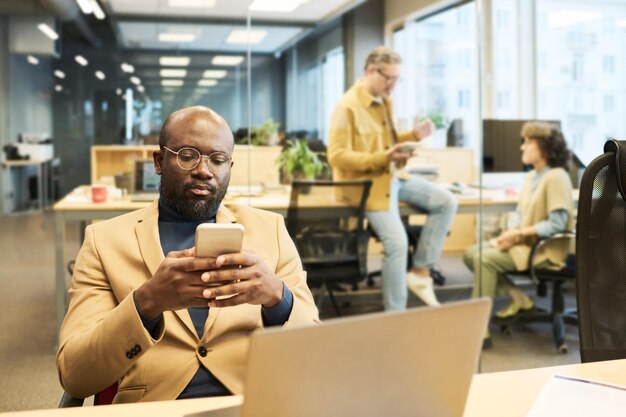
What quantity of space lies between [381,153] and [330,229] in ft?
1.64

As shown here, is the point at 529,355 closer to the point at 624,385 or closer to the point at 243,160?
the point at 243,160

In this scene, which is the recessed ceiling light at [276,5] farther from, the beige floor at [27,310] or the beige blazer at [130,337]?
the beige blazer at [130,337]

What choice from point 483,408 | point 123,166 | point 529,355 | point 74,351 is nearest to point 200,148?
point 74,351

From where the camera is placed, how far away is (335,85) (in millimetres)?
4480

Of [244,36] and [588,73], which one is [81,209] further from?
[588,73]

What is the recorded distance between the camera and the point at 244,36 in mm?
3740

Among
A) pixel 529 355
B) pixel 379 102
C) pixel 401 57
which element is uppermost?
pixel 401 57

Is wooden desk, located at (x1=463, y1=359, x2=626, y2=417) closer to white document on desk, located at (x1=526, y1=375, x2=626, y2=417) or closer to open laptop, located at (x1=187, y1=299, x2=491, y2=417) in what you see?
white document on desk, located at (x1=526, y1=375, x2=626, y2=417)

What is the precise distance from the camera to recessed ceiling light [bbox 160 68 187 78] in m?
3.56

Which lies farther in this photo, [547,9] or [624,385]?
[547,9]

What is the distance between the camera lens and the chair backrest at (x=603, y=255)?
5.76ft

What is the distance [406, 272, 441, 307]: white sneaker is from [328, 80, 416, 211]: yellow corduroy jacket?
1.76ft

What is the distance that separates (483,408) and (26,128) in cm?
276

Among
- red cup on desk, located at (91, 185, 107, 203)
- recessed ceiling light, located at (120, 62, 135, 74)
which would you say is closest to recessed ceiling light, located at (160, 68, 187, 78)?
recessed ceiling light, located at (120, 62, 135, 74)
